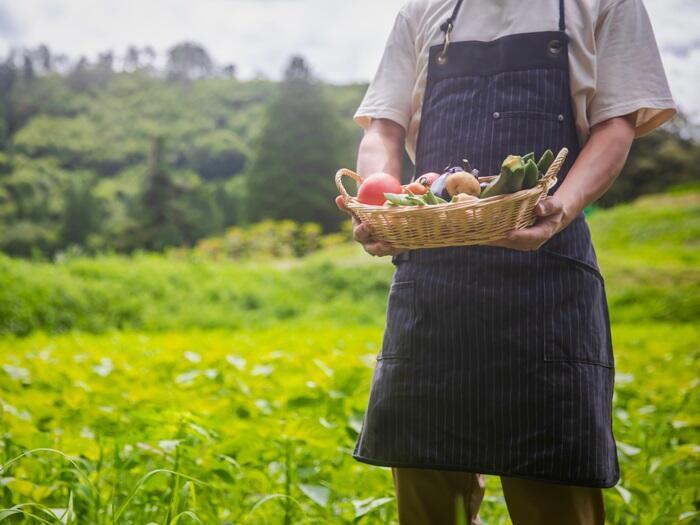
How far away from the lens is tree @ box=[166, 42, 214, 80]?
163 feet

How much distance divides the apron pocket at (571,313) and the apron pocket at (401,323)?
0.25 meters

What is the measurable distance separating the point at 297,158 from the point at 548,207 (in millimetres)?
22963

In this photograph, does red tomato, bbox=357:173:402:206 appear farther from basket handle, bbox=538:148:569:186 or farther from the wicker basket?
basket handle, bbox=538:148:569:186

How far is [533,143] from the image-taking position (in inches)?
52.5

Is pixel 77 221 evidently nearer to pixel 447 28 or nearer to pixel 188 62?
pixel 447 28

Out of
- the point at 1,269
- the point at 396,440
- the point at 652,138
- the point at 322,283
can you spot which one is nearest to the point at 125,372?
the point at 396,440

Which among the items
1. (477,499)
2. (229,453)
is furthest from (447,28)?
(229,453)

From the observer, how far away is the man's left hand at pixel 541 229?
1.11 meters

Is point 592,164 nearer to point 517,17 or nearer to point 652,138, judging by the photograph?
point 517,17

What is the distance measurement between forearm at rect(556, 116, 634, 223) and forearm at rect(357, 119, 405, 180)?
369 mm

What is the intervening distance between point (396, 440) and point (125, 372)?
6.98ft

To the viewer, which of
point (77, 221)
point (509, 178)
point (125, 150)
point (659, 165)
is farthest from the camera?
point (125, 150)

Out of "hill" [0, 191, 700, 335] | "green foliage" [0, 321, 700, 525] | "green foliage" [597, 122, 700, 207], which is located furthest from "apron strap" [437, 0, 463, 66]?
"green foliage" [597, 122, 700, 207]

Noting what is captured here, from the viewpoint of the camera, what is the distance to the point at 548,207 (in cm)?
113
